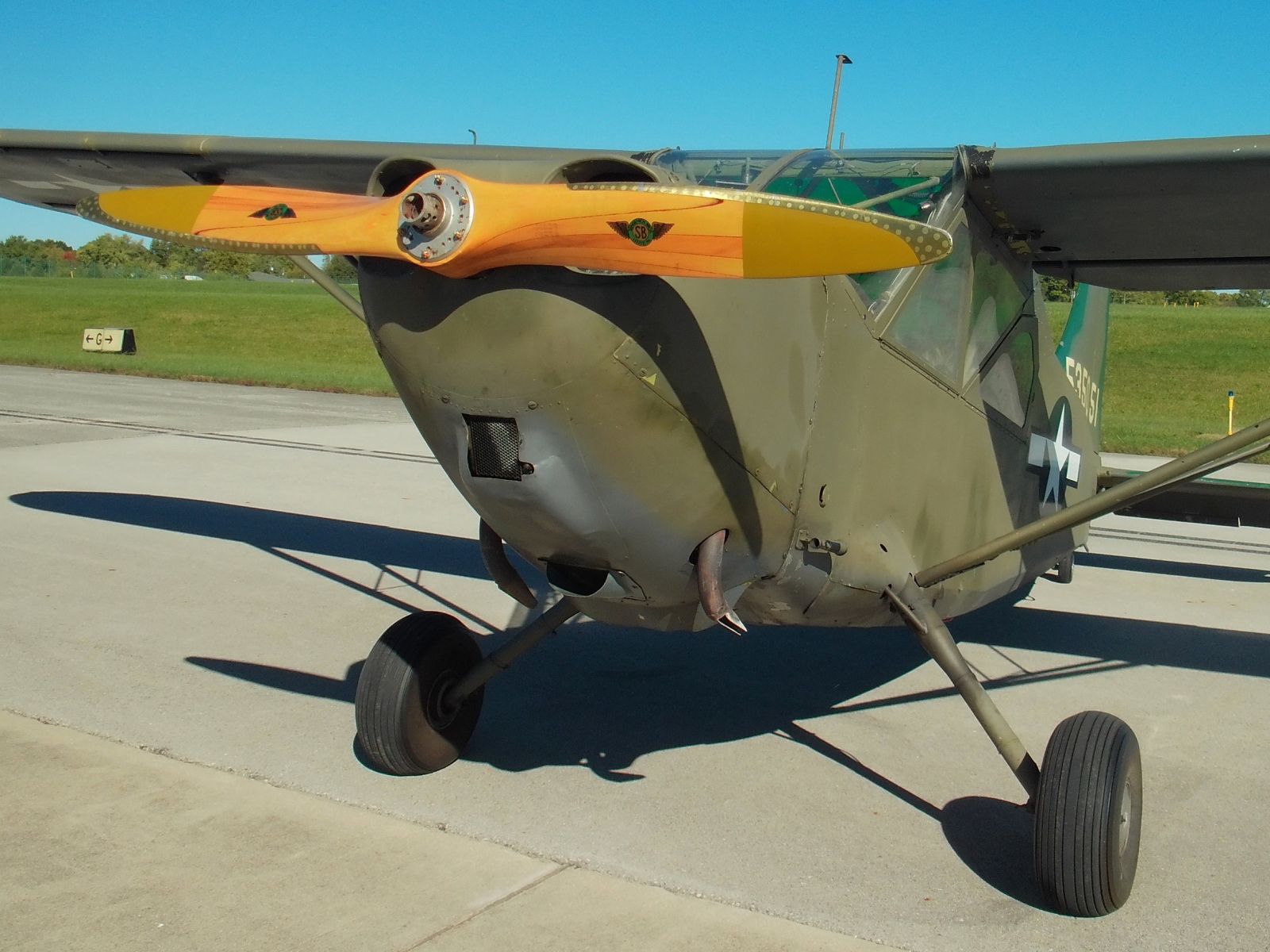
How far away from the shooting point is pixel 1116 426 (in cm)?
2139

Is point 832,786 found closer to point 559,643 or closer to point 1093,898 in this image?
point 1093,898

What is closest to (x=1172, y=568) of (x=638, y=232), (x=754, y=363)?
(x=754, y=363)

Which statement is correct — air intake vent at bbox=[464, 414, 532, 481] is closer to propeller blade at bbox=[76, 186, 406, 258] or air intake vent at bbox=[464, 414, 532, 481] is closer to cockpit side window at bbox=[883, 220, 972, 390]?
propeller blade at bbox=[76, 186, 406, 258]

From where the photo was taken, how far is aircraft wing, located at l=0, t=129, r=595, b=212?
20.5 feet

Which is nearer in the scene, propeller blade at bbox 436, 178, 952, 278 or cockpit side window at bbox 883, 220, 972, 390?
propeller blade at bbox 436, 178, 952, 278

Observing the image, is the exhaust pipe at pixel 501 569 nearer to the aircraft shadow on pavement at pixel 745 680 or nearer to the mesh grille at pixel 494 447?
the mesh grille at pixel 494 447

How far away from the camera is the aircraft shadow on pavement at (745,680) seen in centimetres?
511

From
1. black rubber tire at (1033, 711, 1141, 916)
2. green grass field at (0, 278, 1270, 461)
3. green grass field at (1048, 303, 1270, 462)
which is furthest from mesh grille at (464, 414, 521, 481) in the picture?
green grass field at (0, 278, 1270, 461)

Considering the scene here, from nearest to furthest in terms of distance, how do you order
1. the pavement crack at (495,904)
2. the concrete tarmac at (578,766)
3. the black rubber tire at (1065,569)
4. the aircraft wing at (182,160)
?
the pavement crack at (495,904) < the concrete tarmac at (578,766) < the aircraft wing at (182,160) < the black rubber tire at (1065,569)

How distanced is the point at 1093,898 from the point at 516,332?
2.61 meters

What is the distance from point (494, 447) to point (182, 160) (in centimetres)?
434

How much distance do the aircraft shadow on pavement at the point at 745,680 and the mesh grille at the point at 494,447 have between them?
6.72ft

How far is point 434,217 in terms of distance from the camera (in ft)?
9.95

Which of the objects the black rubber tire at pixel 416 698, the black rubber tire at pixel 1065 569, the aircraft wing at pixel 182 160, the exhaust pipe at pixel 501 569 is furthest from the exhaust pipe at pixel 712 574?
the black rubber tire at pixel 1065 569
